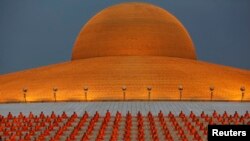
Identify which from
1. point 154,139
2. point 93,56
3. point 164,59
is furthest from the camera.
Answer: point 93,56

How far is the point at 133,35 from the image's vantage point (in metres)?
46.7

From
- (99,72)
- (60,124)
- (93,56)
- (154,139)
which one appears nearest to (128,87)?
(99,72)

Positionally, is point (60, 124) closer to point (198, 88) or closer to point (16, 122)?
point (16, 122)

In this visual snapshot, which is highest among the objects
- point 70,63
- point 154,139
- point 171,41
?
point 171,41

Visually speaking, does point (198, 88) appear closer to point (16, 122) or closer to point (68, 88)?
point (68, 88)

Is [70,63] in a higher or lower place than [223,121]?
higher

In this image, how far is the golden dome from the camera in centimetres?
4675

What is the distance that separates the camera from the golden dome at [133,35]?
46750 mm

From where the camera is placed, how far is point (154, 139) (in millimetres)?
16438

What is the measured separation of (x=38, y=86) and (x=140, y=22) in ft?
48.8

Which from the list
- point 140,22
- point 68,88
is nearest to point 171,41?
point 140,22

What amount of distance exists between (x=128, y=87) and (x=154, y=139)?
20.3 metres

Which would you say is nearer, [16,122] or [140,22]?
[16,122]

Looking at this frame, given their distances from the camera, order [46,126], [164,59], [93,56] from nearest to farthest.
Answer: [46,126]
[164,59]
[93,56]
